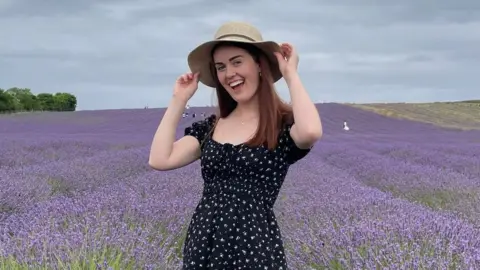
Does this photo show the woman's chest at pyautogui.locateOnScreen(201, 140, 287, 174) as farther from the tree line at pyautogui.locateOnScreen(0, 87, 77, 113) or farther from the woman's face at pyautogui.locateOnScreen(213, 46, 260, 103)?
the tree line at pyautogui.locateOnScreen(0, 87, 77, 113)

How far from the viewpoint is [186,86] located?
2330 millimetres

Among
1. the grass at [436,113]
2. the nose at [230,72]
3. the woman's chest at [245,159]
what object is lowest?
the grass at [436,113]

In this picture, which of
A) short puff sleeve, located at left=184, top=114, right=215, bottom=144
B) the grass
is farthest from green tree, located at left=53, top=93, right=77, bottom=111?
short puff sleeve, located at left=184, top=114, right=215, bottom=144

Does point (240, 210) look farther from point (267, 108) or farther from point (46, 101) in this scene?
point (46, 101)

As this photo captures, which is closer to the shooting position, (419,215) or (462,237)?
(462,237)

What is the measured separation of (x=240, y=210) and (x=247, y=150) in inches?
7.1

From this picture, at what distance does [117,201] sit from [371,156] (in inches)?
238

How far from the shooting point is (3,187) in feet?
15.3

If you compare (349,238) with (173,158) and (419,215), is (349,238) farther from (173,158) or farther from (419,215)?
(173,158)

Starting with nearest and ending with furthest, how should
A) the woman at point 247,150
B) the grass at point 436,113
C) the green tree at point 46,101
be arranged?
the woman at point 247,150 → the grass at point 436,113 → the green tree at point 46,101

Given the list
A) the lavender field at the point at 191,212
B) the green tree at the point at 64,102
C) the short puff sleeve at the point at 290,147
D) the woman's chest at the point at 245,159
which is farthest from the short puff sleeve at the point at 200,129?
the green tree at the point at 64,102

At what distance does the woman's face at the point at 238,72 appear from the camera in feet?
7.08

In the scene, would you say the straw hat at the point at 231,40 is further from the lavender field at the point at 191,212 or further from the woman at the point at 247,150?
the lavender field at the point at 191,212

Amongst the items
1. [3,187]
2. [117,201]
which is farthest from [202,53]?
[3,187]
